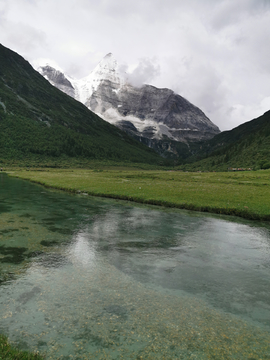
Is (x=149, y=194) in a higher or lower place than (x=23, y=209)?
higher

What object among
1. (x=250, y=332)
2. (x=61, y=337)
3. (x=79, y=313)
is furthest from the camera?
(x=79, y=313)

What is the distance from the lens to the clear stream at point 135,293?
26.5ft

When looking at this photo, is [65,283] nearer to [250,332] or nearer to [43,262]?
[43,262]

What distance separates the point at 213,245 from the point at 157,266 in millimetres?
6530

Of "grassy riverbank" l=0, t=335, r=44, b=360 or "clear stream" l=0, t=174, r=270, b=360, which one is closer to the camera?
"grassy riverbank" l=0, t=335, r=44, b=360

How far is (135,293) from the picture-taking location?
37.1ft

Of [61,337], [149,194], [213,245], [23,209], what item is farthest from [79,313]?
[149,194]

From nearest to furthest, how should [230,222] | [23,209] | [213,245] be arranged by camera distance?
[213,245] < [230,222] < [23,209]

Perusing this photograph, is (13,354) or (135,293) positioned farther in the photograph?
(135,293)

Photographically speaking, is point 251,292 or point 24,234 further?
point 24,234

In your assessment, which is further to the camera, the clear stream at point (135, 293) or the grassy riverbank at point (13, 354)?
the clear stream at point (135, 293)

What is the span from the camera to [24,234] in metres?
20.3

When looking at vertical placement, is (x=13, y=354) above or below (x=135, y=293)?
below

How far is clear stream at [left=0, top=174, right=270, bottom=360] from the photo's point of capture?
808 centimetres
